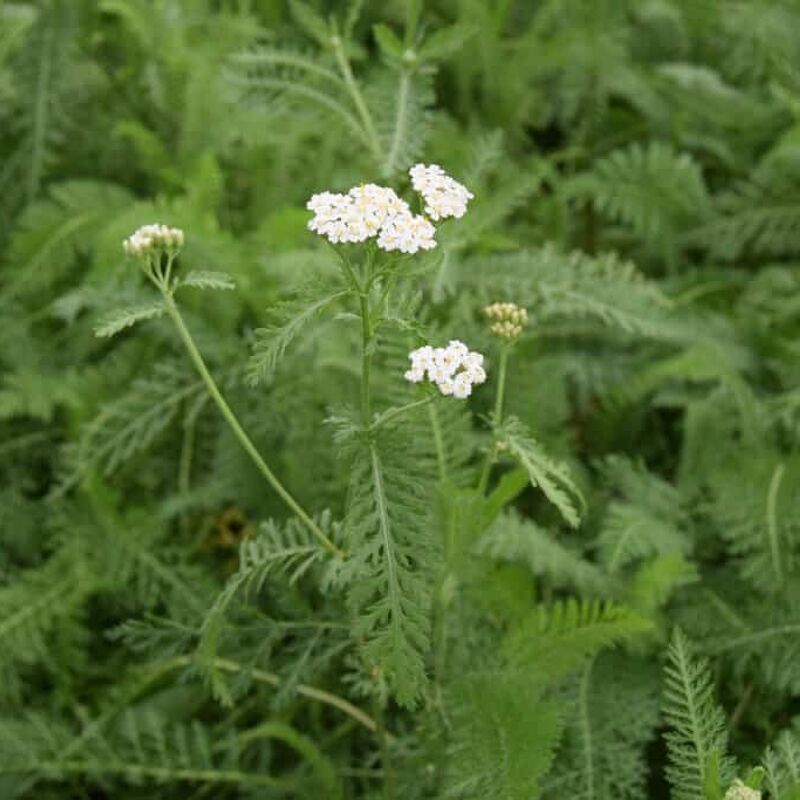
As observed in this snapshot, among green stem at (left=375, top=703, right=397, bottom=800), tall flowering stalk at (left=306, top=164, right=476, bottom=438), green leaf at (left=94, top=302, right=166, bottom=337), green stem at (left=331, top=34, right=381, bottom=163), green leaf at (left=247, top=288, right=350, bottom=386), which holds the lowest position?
green stem at (left=375, top=703, right=397, bottom=800)

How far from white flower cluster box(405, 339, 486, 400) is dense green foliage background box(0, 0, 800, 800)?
8 cm

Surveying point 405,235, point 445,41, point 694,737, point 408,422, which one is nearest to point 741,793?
point 694,737

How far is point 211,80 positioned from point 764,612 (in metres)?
1.60

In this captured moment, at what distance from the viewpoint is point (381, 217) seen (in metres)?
1.33

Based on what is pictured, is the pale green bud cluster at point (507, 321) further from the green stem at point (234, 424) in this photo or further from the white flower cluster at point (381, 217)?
the green stem at point (234, 424)

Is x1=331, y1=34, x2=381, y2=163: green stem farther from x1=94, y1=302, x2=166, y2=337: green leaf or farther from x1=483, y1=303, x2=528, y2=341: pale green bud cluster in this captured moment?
x1=94, y1=302, x2=166, y2=337: green leaf

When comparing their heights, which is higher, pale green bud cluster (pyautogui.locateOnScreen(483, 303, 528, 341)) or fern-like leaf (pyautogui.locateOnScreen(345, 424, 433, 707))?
pale green bud cluster (pyautogui.locateOnScreen(483, 303, 528, 341))

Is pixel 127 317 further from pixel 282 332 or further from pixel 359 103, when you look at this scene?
pixel 359 103

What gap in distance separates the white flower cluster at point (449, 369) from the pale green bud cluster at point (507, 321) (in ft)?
0.59

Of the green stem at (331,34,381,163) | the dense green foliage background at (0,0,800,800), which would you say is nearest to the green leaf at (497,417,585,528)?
the dense green foliage background at (0,0,800,800)

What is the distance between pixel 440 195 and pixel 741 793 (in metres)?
0.72

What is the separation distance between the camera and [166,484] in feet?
8.17

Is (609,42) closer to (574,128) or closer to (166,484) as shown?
(574,128)

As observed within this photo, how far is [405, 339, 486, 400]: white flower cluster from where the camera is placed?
133cm
